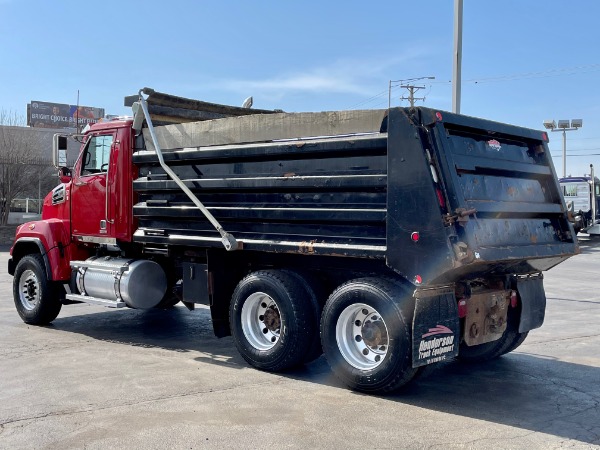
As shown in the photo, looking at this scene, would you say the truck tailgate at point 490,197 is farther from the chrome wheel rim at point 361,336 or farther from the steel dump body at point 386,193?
the chrome wheel rim at point 361,336

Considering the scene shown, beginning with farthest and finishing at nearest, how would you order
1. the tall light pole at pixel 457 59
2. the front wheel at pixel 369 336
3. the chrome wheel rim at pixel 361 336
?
the tall light pole at pixel 457 59 → the chrome wheel rim at pixel 361 336 → the front wheel at pixel 369 336

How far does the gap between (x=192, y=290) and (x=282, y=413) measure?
288 centimetres

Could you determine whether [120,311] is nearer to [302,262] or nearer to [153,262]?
[153,262]

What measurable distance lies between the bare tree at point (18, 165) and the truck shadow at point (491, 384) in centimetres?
2278

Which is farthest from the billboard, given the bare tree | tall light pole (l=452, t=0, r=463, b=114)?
tall light pole (l=452, t=0, r=463, b=114)

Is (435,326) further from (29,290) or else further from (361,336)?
(29,290)

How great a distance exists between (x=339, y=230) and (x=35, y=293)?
18.4 ft

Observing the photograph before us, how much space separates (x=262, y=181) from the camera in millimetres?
7098

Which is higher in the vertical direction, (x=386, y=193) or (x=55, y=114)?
(x=55, y=114)

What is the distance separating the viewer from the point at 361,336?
20.9 ft

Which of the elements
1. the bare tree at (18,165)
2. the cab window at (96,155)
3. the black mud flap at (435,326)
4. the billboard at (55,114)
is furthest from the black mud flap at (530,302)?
the billboard at (55,114)

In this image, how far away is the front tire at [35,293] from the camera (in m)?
9.73

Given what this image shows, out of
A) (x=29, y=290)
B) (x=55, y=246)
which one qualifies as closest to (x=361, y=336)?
(x=55, y=246)

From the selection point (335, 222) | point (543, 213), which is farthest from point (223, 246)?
point (543, 213)
